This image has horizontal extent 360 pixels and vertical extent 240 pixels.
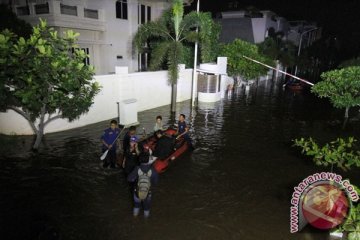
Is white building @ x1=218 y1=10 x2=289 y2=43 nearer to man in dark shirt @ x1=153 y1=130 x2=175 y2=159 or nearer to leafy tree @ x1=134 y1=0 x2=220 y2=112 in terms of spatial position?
leafy tree @ x1=134 y1=0 x2=220 y2=112

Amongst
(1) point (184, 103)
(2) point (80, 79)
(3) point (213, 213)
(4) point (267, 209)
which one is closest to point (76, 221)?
(3) point (213, 213)

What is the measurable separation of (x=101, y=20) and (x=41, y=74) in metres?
13.2

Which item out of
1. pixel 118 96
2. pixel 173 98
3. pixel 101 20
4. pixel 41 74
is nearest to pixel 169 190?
pixel 41 74

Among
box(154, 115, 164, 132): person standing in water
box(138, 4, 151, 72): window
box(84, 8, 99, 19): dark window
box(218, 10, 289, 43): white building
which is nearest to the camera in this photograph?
box(154, 115, 164, 132): person standing in water

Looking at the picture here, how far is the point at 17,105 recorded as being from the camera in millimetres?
10562

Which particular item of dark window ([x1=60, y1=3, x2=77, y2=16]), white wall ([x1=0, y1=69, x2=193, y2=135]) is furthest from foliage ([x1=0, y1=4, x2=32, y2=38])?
white wall ([x1=0, y1=69, x2=193, y2=135])

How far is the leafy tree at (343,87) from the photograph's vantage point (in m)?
14.9

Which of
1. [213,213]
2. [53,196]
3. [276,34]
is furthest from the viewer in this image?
[276,34]

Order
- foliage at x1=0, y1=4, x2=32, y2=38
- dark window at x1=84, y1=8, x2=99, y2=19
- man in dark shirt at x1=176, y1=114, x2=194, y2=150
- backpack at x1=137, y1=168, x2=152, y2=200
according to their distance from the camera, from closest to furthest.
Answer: backpack at x1=137, y1=168, x2=152, y2=200 → man in dark shirt at x1=176, y1=114, x2=194, y2=150 → foliage at x1=0, y1=4, x2=32, y2=38 → dark window at x1=84, y1=8, x2=99, y2=19

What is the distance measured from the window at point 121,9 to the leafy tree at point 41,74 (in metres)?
13.5

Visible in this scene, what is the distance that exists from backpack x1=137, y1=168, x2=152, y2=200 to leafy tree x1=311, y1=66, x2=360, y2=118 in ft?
43.8

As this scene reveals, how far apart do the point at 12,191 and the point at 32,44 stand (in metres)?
4.50

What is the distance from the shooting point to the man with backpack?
238 inches

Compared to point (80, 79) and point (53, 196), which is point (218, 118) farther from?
point (53, 196)
